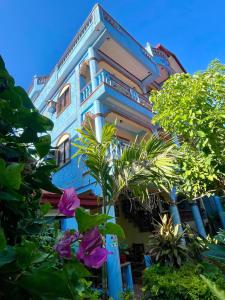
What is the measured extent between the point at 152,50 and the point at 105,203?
13.2 metres

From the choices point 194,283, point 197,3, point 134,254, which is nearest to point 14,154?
point 194,283

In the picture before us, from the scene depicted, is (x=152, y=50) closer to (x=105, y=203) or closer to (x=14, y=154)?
(x=105, y=203)

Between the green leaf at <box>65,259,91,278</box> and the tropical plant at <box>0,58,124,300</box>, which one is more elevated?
the tropical plant at <box>0,58,124,300</box>

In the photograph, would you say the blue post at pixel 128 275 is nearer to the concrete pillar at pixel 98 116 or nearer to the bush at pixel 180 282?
the bush at pixel 180 282

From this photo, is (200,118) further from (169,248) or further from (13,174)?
(13,174)

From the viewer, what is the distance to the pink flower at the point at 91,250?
0.73 m

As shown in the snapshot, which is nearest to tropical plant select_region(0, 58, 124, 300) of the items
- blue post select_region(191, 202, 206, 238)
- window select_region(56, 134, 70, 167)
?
window select_region(56, 134, 70, 167)

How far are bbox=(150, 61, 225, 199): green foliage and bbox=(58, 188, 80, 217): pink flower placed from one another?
4.38 m

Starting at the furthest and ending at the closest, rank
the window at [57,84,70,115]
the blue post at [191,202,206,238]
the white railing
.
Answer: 1. the window at [57,84,70,115]
2. the white railing
3. the blue post at [191,202,206,238]

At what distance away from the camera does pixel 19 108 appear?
35.5 inches

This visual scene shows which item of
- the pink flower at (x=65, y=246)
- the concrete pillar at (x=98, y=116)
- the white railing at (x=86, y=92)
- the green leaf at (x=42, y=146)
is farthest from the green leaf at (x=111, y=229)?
the white railing at (x=86, y=92)

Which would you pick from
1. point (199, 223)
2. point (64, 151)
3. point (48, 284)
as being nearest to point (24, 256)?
point (48, 284)

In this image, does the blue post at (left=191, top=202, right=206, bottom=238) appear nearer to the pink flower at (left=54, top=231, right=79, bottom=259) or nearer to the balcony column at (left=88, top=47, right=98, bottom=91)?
the balcony column at (left=88, top=47, right=98, bottom=91)

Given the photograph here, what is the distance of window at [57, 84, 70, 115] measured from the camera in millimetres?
11978
